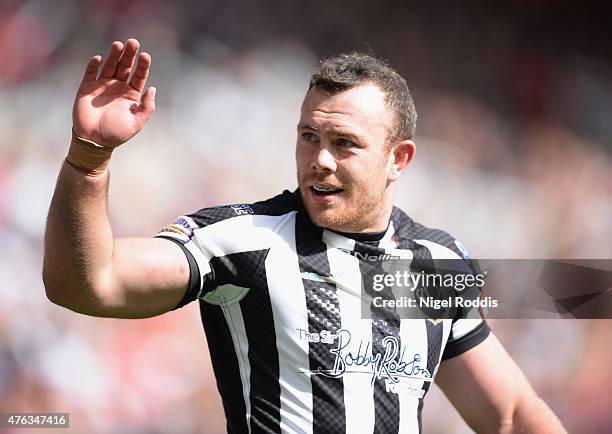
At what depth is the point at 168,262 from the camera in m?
2.64

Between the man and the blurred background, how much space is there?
6.91ft

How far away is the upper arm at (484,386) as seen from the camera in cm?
329

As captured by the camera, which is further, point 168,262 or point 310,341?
point 310,341

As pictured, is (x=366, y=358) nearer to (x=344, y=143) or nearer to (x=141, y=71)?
(x=344, y=143)

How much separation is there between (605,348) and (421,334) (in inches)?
145

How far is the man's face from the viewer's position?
2998mm

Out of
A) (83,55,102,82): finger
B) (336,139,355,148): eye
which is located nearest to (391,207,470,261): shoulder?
(336,139,355,148): eye

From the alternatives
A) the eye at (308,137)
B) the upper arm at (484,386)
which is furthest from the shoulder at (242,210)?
the upper arm at (484,386)

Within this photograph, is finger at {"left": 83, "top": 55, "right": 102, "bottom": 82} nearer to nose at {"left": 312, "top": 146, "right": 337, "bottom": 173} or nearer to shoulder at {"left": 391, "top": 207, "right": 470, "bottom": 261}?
nose at {"left": 312, "top": 146, "right": 337, "bottom": 173}

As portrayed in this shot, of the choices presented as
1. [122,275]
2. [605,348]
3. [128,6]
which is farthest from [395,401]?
[605,348]

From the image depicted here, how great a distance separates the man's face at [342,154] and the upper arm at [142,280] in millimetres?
548

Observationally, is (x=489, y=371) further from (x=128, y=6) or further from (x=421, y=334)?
(x=128, y=6)

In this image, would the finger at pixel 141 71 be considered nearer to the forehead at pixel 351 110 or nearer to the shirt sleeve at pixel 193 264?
the shirt sleeve at pixel 193 264

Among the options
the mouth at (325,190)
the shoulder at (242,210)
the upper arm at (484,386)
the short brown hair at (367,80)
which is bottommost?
the upper arm at (484,386)
